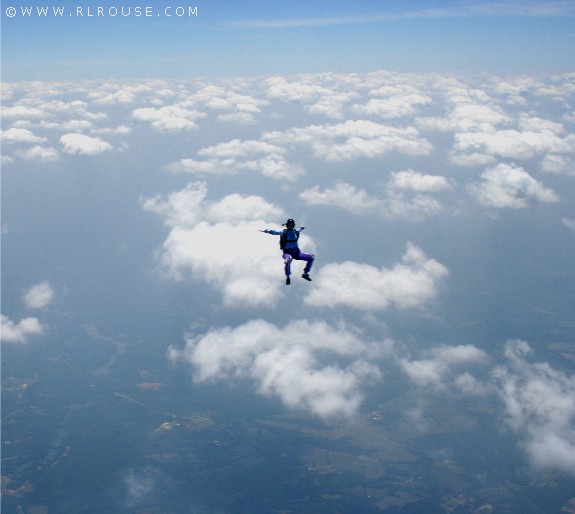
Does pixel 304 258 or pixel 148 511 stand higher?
pixel 304 258

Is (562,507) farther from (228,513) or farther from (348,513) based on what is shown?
(228,513)

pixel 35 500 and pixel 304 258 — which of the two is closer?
pixel 304 258

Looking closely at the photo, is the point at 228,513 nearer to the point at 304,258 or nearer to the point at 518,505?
the point at 518,505

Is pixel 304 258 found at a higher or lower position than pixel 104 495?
higher

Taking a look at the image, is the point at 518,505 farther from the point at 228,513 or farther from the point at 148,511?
the point at 148,511

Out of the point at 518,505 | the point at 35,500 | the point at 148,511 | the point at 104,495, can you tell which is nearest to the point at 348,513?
the point at 518,505

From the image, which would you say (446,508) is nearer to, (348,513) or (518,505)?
(518,505)

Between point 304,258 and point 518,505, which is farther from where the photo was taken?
point 518,505

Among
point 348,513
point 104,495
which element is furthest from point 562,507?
point 104,495
